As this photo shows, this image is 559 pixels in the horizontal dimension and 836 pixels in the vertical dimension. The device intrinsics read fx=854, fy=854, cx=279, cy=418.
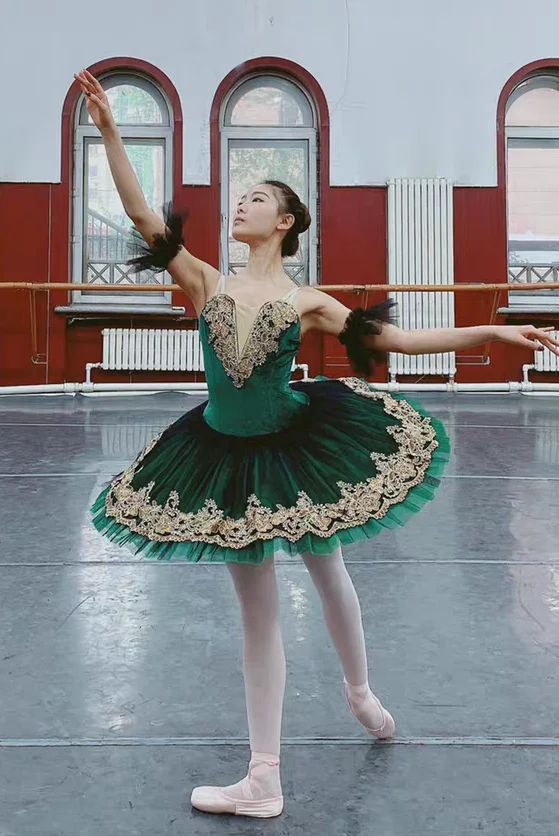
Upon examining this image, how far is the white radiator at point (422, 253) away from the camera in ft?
25.5

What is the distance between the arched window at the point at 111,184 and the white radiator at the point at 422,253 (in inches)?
83.8

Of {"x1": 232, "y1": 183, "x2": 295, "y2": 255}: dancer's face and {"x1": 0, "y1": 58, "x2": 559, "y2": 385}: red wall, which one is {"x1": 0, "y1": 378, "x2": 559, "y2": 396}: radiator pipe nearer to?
{"x1": 0, "y1": 58, "x2": 559, "y2": 385}: red wall

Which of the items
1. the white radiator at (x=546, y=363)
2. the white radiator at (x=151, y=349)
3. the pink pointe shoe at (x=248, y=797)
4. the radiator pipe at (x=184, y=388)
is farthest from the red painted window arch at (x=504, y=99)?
the pink pointe shoe at (x=248, y=797)

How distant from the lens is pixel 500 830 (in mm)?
1333

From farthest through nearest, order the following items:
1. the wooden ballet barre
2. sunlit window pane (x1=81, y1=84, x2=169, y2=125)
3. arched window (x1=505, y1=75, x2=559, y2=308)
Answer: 1. arched window (x1=505, y1=75, x2=559, y2=308)
2. sunlit window pane (x1=81, y1=84, x2=169, y2=125)
3. the wooden ballet barre

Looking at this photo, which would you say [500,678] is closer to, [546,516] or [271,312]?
[271,312]

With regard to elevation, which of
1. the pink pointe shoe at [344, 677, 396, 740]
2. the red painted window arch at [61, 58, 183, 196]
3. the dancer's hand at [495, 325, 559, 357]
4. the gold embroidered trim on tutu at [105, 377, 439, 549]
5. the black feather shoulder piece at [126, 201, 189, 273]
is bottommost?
the pink pointe shoe at [344, 677, 396, 740]

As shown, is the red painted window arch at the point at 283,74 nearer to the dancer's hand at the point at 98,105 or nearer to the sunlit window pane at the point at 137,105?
the sunlit window pane at the point at 137,105

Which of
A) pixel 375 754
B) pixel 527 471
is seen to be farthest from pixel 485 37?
pixel 375 754

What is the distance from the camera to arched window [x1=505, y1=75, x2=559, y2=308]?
815 cm

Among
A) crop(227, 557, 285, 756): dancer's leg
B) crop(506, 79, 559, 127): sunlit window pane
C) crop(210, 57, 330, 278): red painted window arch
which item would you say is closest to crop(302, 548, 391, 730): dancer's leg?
crop(227, 557, 285, 756): dancer's leg

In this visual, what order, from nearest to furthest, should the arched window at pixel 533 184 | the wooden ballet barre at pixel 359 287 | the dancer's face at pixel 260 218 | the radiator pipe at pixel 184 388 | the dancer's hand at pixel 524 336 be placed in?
the dancer's hand at pixel 524 336, the dancer's face at pixel 260 218, the wooden ballet barre at pixel 359 287, the radiator pipe at pixel 184 388, the arched window at pixel 533 184

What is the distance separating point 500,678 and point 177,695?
28.1 inches

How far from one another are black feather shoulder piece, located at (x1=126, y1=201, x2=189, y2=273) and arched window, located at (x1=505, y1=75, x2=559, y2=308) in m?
6.95
